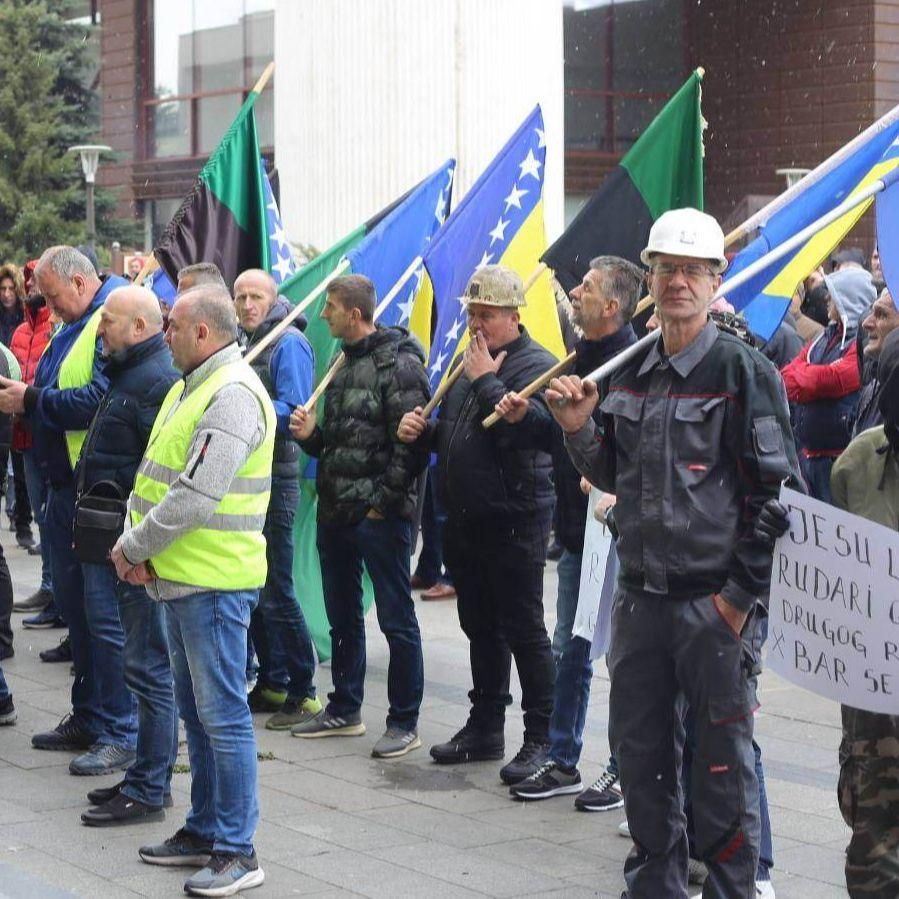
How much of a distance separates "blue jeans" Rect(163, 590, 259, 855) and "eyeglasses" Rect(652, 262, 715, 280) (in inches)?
73.1

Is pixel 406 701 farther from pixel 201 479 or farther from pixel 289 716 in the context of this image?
pixel 201 479

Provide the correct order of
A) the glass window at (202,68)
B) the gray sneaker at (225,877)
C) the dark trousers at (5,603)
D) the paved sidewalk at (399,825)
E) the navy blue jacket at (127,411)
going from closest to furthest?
the gray sneaker at (225,877)
the paved sidewalk at (399,825)
the navy blue jacket at (127,411)
the dark trousers at (5,603)
the glass window at (202,68)

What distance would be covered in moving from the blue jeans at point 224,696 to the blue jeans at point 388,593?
178 centimetres

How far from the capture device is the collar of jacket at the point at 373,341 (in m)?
7.51

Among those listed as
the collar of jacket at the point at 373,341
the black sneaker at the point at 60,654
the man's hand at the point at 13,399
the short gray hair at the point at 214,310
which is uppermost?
the short gray hair at the point at 214,310

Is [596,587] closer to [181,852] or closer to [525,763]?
[525,763]

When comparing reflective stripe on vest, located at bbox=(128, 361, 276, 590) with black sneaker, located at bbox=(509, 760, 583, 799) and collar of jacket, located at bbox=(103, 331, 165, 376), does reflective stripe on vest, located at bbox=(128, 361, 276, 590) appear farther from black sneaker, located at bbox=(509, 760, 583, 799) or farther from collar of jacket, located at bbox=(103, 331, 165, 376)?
black sneaker, located at bbox=(509, 760, 583, 799)

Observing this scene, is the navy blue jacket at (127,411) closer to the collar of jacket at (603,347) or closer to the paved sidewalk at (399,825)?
the paved sidewalk at (399,825)

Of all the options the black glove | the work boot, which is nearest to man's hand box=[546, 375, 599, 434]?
Result: the black glove

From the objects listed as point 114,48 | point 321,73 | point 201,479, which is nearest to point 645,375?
point 201,479

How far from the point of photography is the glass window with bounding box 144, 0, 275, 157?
27672 millimetres

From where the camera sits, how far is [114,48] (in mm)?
29875

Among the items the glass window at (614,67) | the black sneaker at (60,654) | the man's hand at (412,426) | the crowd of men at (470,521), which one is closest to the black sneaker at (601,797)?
the crowd of men at (470,521)

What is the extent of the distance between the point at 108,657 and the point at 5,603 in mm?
2040
